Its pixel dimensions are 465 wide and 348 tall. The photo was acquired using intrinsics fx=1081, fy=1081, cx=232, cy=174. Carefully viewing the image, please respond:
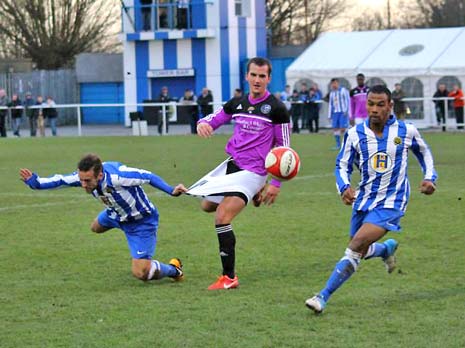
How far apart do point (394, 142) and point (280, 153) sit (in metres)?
1.10

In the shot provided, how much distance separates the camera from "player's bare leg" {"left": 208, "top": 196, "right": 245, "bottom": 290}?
877 centimetres

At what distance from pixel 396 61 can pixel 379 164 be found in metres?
30.9

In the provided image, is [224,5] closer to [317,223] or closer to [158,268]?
[317,223]

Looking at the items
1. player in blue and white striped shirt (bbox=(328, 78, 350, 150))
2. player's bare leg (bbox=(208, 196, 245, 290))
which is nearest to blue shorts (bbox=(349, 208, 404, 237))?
player's bare leg (bbox=(208, 196, 245, 290))

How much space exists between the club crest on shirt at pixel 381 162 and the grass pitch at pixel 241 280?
99 cm

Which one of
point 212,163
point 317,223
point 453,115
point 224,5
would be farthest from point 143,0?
point 317,223

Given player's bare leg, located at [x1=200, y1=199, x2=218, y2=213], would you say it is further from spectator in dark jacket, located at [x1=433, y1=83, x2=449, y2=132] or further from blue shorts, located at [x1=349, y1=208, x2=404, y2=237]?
spectator in dark jacket, located at [x1=433, y1=83, x2=449, y2=132]

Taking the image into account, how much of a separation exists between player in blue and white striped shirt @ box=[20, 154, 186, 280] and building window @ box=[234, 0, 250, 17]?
38.4m

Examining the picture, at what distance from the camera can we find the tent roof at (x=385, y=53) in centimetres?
3762

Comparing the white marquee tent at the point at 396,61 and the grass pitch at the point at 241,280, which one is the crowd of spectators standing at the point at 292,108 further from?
the grass pitch at the point at 241,280

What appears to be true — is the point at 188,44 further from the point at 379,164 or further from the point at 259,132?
the point at 379,164

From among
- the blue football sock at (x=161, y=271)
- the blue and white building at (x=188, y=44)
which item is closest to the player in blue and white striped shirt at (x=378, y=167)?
the blue football sock at (x=161, y=271)

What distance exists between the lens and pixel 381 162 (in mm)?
7934

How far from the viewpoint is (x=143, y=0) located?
1834 inches
